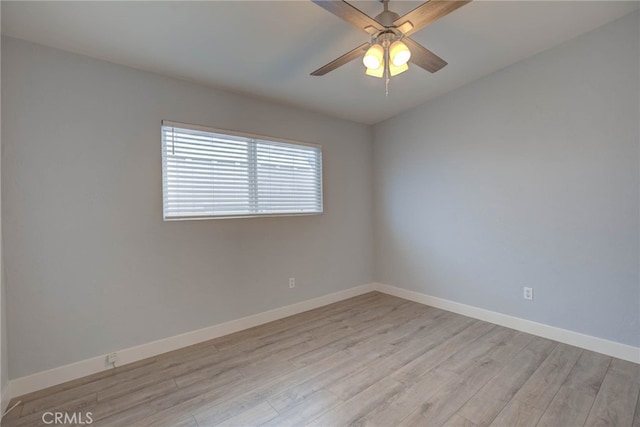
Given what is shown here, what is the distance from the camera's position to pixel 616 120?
236cm

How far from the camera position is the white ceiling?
1.85 metres

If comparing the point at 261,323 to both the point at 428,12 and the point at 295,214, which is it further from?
the point at 428,12

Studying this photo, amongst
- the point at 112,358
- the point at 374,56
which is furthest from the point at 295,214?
the point at 112,358

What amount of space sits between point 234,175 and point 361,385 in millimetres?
2162

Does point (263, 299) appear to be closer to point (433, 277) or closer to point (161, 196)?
point (161, 196)

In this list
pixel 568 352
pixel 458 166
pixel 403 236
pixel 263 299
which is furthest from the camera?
pixel 403 236

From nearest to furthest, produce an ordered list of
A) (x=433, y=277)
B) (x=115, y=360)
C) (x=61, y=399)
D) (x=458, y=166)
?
(x=61, y=399) → (x=115, y=360) → (x=458, y=166) → (x=433, y=277)

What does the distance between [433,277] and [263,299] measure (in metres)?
2.10

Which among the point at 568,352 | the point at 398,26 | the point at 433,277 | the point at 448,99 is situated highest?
the point at 448,99

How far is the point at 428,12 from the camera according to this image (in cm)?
154

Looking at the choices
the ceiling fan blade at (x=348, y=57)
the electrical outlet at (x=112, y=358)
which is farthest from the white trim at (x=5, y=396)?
the ceiling fan blade at (x=348, y=57)

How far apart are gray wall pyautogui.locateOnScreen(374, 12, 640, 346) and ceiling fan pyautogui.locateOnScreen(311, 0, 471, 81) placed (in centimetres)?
148

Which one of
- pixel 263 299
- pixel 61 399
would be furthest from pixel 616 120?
pixel 61 399

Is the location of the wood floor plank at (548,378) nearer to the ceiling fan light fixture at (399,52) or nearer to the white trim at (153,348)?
the white trim at (153,348)
